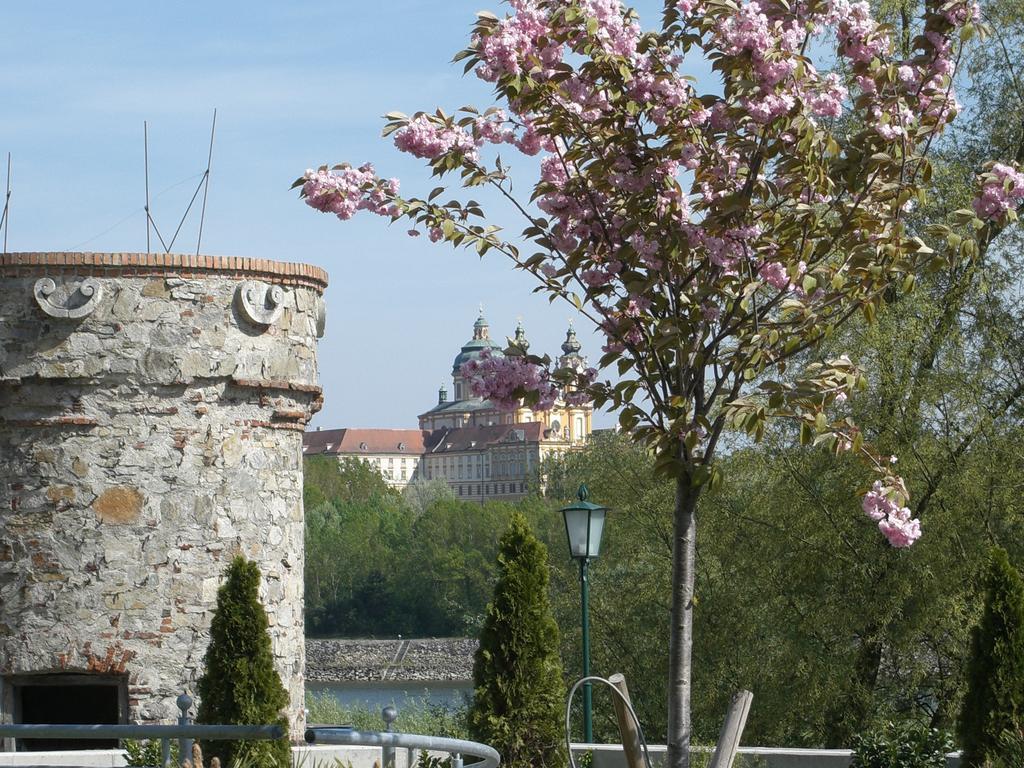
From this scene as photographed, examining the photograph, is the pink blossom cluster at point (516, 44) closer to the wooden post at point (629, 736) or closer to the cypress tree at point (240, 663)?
the wooden post at point (629, 736)

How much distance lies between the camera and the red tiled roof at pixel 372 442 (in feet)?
527

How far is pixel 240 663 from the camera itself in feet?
30.3

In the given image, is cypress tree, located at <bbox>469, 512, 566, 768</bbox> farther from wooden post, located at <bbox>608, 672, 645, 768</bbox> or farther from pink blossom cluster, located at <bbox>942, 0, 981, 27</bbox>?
pink blossom cluster, located at <bbox>942, 0, 981, 27</bbox>

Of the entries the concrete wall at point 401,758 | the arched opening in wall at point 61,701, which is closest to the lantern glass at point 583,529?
the concrete wall at point 401,758

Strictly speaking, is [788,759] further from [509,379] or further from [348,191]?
[348,191]

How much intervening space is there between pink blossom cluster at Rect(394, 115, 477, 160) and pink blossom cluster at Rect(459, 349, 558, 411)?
78 cm

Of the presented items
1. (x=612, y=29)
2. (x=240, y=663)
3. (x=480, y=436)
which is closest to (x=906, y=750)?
(x=240, y=663)

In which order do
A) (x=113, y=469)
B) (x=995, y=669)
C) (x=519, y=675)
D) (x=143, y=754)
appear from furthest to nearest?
(x=519, y=675) < (x=113, y=469) < (x=143, y=754) < (x=995, y=669)

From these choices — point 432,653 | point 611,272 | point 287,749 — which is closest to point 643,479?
point 287,749


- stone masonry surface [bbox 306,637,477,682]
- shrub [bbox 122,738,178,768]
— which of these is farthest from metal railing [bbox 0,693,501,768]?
stone masonry surface [bbox 306,637,477,682]

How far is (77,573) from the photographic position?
374 inches

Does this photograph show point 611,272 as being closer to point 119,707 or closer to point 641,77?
point 641,77

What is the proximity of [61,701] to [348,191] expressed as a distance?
236 inches

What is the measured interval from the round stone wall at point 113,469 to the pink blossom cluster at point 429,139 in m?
4.49
